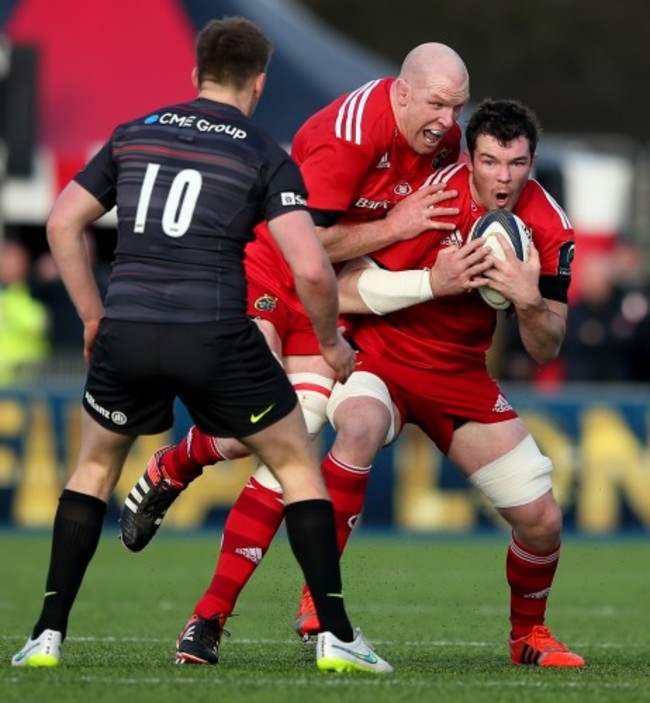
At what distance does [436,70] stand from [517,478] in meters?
1.56

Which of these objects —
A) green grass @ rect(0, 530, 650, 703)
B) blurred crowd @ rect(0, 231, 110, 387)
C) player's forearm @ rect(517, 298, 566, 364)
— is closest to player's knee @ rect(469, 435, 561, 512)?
player's forearm @ rect(517, 298, 566, 364)

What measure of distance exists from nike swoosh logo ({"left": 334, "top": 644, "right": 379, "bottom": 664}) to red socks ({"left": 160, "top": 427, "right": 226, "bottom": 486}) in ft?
4.72

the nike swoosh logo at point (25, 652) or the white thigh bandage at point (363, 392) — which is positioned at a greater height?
the white thigh bandage at point (363, 392)

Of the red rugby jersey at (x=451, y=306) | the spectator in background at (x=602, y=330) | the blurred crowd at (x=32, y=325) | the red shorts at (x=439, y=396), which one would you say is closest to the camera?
the red rugby jersey at (x=451, y=306)

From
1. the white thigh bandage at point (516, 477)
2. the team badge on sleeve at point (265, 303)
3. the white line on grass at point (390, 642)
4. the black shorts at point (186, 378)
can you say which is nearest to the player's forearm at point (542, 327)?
the white thigh bandage at point (516, 477)

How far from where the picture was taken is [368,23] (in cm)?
3419

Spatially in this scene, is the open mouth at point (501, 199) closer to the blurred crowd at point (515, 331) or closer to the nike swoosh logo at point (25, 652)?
the nike swoosh logo at point (25, 652)

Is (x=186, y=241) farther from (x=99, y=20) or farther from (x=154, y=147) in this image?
(x=99, y=20)

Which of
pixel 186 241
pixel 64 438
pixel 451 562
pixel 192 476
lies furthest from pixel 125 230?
pixel 64 438

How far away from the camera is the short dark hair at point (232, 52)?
6.64 m

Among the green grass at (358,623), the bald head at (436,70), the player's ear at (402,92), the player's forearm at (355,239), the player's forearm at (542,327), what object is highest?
the bald head at (436,70)

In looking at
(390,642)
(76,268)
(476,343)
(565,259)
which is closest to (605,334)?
(390,642)

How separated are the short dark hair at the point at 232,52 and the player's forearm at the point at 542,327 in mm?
1438

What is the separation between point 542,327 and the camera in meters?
7.49
